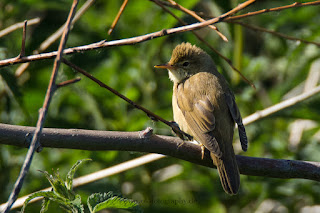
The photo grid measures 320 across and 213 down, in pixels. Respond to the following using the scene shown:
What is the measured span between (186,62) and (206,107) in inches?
26.7

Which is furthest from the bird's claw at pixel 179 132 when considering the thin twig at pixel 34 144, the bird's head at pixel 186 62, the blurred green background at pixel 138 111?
the bird's head at pixel 186 62

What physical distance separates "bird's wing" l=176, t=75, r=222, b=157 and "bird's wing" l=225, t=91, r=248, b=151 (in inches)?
5.6

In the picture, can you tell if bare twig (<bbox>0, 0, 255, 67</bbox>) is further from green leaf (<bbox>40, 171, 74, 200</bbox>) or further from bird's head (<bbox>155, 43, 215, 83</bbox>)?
bird's head (<bbox>155, 43, 215, 83</bbox>)

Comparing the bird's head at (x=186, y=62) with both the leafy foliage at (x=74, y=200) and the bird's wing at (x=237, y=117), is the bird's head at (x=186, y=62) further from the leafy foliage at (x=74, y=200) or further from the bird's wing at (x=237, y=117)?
the leafy foliage at (x=74, y=200)

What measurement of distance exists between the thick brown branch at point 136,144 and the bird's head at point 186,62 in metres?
1.25

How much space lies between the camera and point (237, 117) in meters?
3.13

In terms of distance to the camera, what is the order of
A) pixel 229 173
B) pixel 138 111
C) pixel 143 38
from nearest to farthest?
pixel 143 38, pixel 229 173, pixel 138 111

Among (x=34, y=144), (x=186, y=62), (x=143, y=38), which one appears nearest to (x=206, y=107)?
(x=186, y=62)

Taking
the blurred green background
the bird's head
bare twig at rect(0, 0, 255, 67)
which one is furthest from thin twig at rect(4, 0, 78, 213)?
the bird's head

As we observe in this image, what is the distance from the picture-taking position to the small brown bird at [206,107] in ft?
9.12

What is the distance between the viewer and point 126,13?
156 inches

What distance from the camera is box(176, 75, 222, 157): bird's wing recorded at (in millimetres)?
2895

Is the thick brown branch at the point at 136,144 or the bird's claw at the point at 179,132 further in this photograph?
the bird's claw at the point at 179,132

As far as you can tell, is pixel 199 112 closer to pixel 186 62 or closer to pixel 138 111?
pixel 138 111
